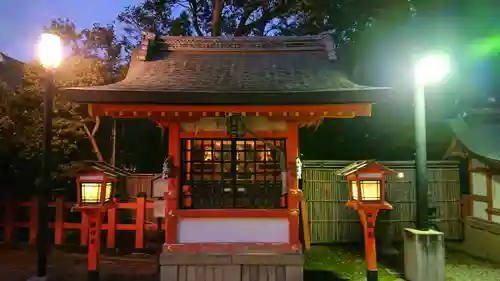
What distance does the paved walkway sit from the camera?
8203 mm

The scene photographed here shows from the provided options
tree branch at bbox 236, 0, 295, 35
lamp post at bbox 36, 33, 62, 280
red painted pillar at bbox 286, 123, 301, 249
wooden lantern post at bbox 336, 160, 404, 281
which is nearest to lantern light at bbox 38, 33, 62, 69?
lamp post at bbox 36, 33, 62, 280

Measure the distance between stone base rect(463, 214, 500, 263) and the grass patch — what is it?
3182 millimetres

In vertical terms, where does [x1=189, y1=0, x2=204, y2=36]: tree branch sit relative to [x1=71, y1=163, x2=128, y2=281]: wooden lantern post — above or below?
above

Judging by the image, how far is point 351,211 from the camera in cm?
1181

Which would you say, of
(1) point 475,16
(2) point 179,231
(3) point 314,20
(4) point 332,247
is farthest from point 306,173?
(3) point 314,20

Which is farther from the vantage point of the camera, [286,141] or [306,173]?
[306,173]

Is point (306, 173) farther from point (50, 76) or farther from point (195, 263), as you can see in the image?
point (50, 76)

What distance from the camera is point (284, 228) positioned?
7.43 metres

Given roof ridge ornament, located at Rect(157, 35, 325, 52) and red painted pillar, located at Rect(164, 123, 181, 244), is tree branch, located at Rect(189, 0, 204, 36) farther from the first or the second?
red painted pillar, located at Rect(164, 123, 181, 244)

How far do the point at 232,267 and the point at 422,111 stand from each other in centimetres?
505

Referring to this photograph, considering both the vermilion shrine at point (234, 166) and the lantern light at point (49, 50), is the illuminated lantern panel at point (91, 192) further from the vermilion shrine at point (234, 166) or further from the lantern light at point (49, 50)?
the lantern light at point (49, 50)

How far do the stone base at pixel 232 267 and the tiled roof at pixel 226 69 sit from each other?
10.1 ft

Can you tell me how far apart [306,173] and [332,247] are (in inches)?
93.9

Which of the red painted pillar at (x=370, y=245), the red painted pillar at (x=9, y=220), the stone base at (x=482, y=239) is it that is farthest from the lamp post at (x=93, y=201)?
the stone base at (x=482, y=239)
